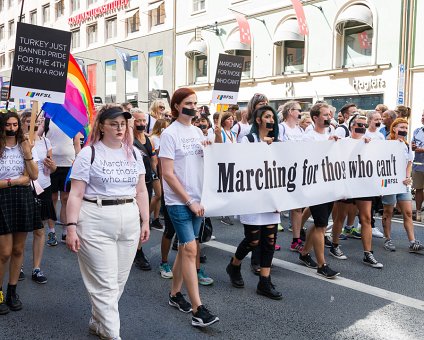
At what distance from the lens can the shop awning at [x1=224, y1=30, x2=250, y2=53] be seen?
70.6 ft

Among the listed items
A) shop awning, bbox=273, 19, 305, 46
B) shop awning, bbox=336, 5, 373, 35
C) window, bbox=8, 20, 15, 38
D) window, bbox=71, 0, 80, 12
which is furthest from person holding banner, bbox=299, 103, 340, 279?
window, bbox=8, 20, 15, 38

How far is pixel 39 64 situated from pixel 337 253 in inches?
157

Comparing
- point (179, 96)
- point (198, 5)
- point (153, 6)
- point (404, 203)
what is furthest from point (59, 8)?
point (179, 96)

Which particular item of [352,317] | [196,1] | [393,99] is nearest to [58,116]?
[352,317]

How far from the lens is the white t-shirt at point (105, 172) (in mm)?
3309

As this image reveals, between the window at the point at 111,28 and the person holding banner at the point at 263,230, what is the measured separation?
2872 cm

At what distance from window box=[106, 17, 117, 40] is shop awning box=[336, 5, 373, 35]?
18.0 meters

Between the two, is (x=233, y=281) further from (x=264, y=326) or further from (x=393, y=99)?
(x=393, y=99)

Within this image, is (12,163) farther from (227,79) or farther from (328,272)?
(227,79)

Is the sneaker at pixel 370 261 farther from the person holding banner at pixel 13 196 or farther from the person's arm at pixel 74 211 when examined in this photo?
the person holding banner at pixel 13 196

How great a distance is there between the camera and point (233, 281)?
475 cm

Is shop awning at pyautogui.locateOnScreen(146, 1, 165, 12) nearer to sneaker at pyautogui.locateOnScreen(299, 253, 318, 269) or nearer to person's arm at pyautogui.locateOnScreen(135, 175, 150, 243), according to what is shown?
sneaker at pyautogui.locateOnScreen(299, 253, 318, 269)

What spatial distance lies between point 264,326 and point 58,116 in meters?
3.84

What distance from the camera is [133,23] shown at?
2944 centimetres
